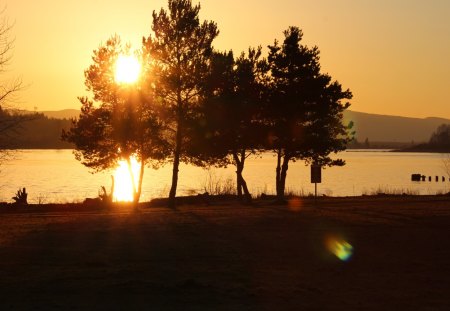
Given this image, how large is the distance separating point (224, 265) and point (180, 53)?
2715 cm

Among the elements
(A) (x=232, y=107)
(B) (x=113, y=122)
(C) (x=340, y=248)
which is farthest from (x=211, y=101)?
(C) (x=340, y=248)

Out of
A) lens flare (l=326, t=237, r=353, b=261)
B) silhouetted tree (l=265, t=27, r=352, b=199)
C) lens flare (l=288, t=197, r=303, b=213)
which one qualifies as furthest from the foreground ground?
silhouetted tree (l=265, t=27, r=352, b=199)

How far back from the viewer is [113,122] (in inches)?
1678

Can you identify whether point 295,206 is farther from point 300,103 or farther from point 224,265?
point 224,265

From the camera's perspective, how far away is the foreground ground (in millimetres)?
10844

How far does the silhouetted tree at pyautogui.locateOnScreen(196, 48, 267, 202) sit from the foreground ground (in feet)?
56.6

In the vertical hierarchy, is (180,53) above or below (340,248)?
above

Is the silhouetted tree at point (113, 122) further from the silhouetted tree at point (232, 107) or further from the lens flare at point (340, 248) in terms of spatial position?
the lens flare at point (340, 248)

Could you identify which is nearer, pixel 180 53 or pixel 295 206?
pixel 295 206

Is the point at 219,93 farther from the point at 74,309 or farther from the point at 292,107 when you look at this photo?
the point at 74,309

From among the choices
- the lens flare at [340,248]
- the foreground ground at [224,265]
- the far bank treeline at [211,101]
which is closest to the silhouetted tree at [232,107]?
the far bank treeline at [211,101]

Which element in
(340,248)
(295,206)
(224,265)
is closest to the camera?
(224,265)

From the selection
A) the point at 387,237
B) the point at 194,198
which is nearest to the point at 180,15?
the point at 194,198

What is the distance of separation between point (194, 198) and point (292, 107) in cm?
1159
